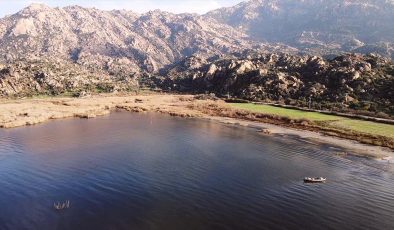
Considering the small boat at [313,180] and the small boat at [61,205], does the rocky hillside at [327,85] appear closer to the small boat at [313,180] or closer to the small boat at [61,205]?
the small boat at [313,180]

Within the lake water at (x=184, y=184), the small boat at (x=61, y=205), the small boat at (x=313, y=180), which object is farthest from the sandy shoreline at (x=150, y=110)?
the small boat at (x=61, y=205)

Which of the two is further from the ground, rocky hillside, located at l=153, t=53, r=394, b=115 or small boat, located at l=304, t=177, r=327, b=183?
rocky hillside, located at l=153, t=53, r=394, b=115

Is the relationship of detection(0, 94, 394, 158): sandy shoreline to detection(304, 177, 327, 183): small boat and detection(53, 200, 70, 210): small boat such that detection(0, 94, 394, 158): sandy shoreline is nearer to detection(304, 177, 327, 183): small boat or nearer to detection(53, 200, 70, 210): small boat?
detection(304, 177, 327, 183): small boat

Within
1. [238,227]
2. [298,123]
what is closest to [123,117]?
[298,123]

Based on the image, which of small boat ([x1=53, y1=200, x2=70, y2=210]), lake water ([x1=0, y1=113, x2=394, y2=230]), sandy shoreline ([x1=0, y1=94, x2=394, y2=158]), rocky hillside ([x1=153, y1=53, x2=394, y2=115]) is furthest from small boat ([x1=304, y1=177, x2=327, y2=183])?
rocky hillside ([x1=153, y1=53, x2=394, y2=115])

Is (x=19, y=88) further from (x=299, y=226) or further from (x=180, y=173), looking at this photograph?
(x=299, y=226)

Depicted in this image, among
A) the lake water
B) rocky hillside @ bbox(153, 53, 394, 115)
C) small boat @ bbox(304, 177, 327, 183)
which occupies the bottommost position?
the lake water
